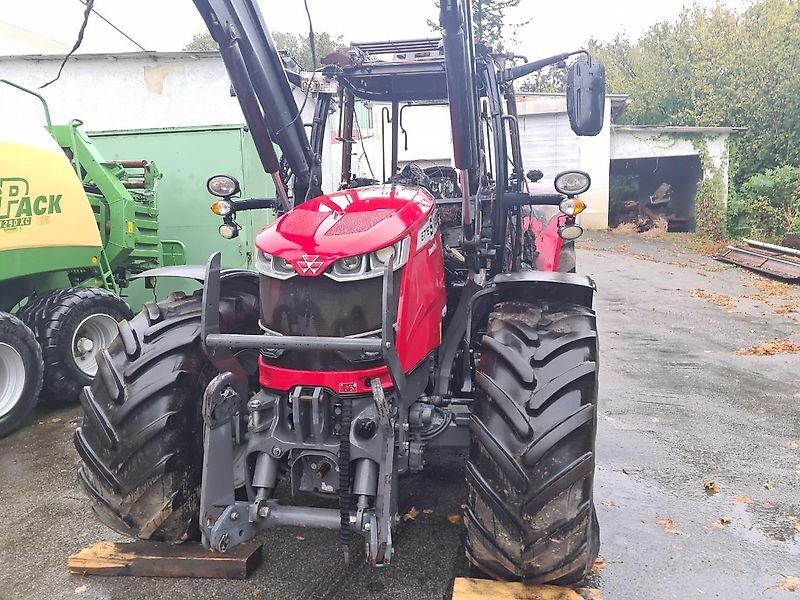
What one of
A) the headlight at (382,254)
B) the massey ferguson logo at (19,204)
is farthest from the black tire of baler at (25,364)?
the headlight at (382,254)

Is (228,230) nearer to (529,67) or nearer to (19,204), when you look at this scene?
(529,67)

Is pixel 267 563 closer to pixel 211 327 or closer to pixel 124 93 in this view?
pixel 211 327

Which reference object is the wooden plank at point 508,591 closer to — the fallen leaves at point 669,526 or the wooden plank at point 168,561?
the wooden plank at point 168,561

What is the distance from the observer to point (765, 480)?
441 cm

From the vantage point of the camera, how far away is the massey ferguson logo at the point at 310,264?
2891 millimetres

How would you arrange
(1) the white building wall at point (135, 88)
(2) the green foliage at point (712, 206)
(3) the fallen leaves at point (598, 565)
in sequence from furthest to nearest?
(2) the green foliage at point (712, 206) < (1) the white building wall at point (135, 88) < (3) the fallen leaves at point (598, 565)

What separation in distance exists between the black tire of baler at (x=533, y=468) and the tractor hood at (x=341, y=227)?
0.72 m

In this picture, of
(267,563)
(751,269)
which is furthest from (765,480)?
(751,269)

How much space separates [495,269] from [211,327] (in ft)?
5.99

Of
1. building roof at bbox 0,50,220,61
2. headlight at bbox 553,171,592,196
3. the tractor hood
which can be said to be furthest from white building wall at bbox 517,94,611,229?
the tractor hood

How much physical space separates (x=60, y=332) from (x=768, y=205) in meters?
19.3

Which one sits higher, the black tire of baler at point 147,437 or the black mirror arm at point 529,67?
the black mirror arm at point 529,67

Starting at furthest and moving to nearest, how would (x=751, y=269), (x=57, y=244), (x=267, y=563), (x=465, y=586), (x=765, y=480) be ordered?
(x=751, y=269), (x=57, y=244), (x=765, y=480), (x=267, y=563), (x=465, y=586)

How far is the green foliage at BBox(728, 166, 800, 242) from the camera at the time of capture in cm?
1906
